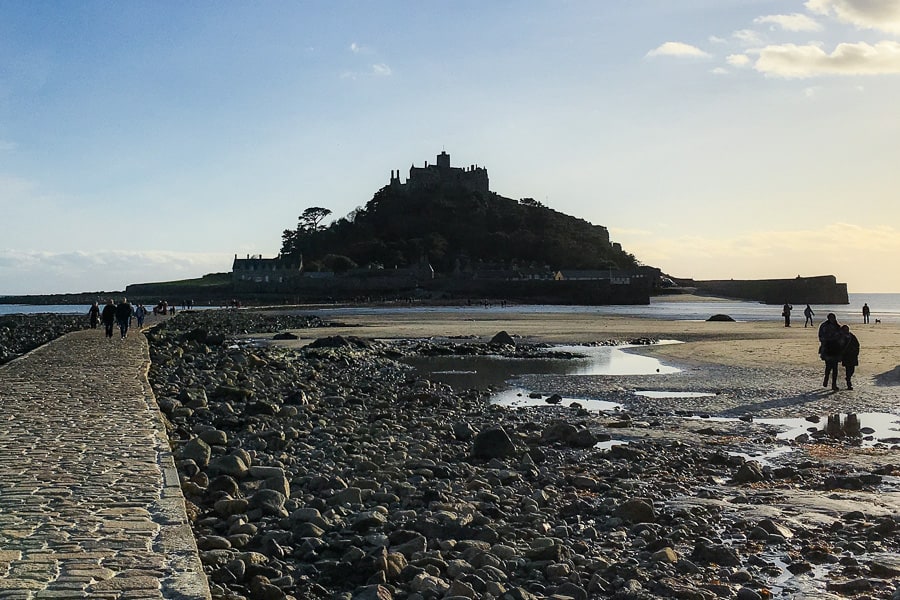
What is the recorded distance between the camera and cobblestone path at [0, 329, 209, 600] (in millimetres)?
4586

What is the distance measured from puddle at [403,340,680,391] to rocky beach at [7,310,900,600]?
3496 mm

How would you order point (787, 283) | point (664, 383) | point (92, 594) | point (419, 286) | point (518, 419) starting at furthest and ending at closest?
point (787, 283) < point (419, 286) < point (664, 383) < point (518, 419) < point (92, 594)

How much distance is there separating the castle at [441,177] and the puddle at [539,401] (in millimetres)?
153149

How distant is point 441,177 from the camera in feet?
560

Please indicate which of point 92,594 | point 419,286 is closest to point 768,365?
point 92,594

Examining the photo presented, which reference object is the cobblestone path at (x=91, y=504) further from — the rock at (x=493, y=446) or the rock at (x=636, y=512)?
the rock at (x=636, y=512)

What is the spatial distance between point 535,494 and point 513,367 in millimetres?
15807

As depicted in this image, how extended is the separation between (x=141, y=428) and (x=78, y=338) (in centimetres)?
2096

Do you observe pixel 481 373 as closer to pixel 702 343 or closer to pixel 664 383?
pixel 664 383

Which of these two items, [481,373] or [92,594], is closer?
[92,594]

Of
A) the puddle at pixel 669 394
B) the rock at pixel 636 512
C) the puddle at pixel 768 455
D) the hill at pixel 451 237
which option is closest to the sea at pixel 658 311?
the hill at pixel 451 237

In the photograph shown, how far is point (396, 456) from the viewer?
956 centimetres

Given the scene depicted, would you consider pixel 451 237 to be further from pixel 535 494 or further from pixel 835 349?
pixel 535 494

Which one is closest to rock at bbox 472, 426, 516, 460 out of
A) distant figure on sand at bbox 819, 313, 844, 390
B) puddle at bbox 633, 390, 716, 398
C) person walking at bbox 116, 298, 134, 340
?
puddle at bbox 633, 390, 716, 398
